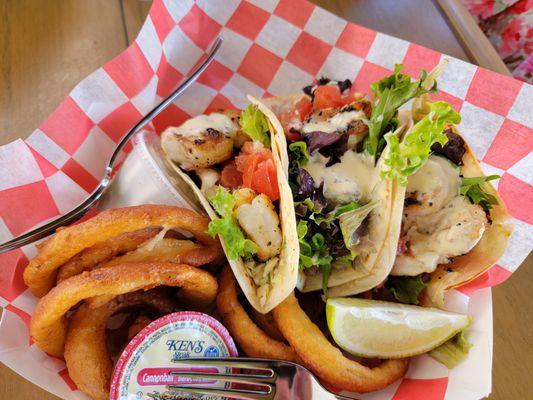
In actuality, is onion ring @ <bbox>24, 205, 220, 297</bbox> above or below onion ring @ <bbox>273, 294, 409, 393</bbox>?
above

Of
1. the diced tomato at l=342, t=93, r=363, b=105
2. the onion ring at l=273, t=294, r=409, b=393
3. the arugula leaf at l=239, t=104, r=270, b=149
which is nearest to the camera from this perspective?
the onion ring at l=273, t=294, r=409, b=393

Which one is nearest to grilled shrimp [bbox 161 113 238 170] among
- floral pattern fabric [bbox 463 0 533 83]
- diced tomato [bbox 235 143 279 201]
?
diced tomato [bbox 235 143 279 201]

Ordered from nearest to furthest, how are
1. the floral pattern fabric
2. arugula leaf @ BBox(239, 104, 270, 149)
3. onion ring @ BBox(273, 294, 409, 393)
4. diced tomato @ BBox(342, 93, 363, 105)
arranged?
onion ring @ BBox(273, 294, 409, 393)
arugula leaf @ BBox(239, 104, 270, 149)
diced tomato @ BBox(342, 93, 363, 105)
the floral pattern fabric

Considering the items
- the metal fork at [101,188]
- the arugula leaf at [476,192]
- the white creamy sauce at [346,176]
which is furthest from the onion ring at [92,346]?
the arugula leaf at [476,192]

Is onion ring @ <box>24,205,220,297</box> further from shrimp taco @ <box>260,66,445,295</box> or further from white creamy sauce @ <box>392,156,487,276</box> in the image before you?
white creamy sauce @ <box>392,156,487,276</box>

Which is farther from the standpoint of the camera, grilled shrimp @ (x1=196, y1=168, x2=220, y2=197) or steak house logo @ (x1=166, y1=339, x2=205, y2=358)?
grilled shrimp @ (x1=196, y1=168, x2=220, y2=197)

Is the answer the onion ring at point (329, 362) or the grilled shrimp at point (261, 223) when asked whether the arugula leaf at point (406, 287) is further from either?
the grilled shrimp at point (261, 223)

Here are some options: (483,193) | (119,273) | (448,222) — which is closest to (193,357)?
(119,273)

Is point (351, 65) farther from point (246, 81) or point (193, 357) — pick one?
point (193, 357)
